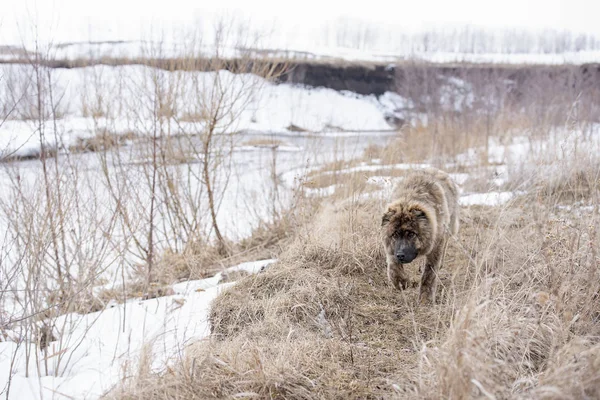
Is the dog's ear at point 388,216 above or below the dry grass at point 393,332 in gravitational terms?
above

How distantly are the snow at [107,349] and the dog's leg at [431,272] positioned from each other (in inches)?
78.4

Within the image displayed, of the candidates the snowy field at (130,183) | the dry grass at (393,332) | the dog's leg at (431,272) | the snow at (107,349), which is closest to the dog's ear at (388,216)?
the dog's leg at (431,272)

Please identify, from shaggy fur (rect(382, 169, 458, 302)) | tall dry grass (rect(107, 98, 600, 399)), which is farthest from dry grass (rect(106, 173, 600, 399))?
shaggy fur (rect(382, 169, 458, 302))

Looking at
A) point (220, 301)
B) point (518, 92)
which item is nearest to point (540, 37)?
point (518, 92)

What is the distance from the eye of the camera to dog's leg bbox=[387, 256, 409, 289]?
15.0 feet

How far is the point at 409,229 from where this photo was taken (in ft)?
14.3

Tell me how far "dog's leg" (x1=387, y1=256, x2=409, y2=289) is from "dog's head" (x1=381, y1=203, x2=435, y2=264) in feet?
0.43

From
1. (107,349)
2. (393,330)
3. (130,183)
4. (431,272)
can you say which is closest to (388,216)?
(431,272)

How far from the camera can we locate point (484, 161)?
11734 mm

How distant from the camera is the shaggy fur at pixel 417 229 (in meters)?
4.35

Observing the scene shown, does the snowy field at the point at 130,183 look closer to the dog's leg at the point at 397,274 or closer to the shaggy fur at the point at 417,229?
the shaggy fur at the point at 417,229

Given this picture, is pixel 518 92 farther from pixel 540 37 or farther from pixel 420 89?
pixel 540 37

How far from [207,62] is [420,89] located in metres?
16.4

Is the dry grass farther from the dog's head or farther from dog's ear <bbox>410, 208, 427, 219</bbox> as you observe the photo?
dog's ear <bbox>410, 208, 427, 219</bbox>
